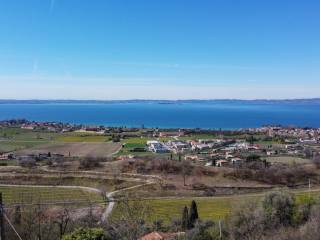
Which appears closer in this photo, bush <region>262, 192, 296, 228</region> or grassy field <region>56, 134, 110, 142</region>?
bush <region>262, 192, 296, 228</region>

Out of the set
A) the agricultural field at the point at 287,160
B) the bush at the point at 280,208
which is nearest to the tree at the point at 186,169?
the agricultural field at the point at 287,160

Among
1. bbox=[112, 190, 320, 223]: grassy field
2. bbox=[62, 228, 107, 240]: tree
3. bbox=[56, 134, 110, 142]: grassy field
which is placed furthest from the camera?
bbox=[56, 134, 110, 142]: grassy field

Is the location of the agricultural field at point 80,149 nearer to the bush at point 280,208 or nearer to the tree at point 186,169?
the tree at point 186,169

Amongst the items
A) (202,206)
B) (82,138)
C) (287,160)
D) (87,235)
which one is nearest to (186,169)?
(287,160)

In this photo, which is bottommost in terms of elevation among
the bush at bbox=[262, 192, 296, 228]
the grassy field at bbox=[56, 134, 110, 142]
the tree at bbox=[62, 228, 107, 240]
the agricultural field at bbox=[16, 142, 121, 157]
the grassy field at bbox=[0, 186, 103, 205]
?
the grassy field at bbox=[0, 186, 103, 205]

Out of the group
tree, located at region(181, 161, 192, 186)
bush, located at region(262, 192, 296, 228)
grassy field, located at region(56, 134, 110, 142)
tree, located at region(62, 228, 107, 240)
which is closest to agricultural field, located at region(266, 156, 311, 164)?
tree, located at region(181, 161, 192, 186)

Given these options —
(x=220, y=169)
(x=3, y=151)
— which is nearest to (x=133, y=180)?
(x=220, y=169)

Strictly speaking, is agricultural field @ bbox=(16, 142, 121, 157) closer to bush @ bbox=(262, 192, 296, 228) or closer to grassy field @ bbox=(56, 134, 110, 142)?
grassy field @ bbox=(56, 134, 110, 142)
